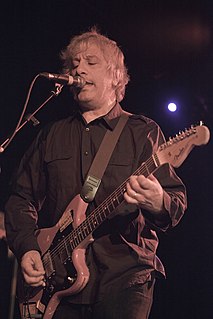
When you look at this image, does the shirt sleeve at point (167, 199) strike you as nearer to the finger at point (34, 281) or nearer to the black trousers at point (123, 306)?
the black trousers at point (123, 306)

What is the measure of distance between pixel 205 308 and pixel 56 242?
1.52m

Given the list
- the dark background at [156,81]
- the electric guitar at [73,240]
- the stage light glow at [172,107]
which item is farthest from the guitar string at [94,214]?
the stage light glow at [172,107]

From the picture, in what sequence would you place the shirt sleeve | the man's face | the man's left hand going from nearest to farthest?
1. the man's left hand
2. the shirt sleeve
3. the man's face

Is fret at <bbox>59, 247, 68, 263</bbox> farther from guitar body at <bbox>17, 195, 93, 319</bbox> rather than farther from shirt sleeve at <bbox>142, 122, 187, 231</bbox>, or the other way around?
shirt sleeve at <bbox>142, 122, 187, 231</bbox>

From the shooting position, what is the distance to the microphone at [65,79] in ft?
7.91

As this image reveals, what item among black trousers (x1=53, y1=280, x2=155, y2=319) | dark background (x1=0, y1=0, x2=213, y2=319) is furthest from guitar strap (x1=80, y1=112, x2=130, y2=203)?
dark background (x1=0, y1=0, x2=213, y2=319)

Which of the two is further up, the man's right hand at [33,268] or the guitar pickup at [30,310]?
the man's right hand at [33,268]

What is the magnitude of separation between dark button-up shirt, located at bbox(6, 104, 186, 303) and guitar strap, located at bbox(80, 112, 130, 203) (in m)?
0.03

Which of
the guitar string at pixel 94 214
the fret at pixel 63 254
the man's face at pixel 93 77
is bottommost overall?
the fret at pixel 63 254

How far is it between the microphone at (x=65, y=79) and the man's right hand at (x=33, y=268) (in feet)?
2.88

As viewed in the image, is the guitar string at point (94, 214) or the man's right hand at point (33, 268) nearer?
the guitar string at point (94, 214)

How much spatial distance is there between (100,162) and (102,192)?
6.2 inches

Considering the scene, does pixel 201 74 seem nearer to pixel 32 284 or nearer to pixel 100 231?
pixel 100 231

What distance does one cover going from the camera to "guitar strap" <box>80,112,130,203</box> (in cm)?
236
